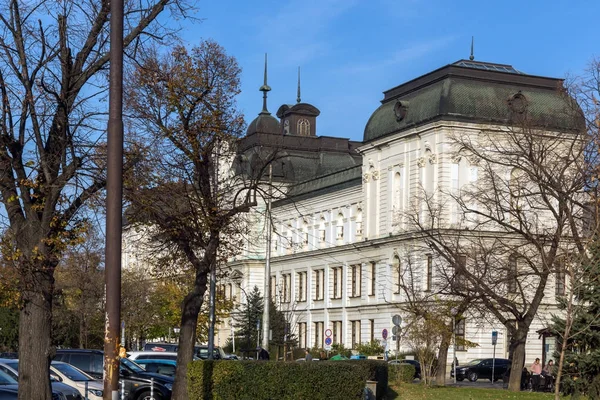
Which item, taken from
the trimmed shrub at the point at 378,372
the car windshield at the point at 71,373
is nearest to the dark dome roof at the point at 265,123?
the trimmed shrub at the point at 378,372

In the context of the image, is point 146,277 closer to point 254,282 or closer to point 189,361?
point 254,282

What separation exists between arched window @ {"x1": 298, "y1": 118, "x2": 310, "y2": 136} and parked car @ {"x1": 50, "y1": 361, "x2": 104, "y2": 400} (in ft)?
264

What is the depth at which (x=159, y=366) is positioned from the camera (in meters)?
38.1

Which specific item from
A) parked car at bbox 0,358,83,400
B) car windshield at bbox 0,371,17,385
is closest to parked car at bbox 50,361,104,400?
parked car at bbox 0,358,83,400

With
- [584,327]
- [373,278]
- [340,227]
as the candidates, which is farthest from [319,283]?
[584,327]

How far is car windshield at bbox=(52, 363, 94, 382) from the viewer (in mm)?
30219

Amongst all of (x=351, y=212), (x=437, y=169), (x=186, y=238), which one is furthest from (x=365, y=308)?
(x=186, y=238)

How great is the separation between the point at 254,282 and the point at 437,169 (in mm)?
37662

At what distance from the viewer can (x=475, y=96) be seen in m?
72.4

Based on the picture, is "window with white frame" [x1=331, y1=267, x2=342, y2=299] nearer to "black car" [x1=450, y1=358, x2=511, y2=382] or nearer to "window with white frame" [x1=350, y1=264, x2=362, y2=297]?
"window with white frame" [x1=350, y1=264, x2=362, y2=297]

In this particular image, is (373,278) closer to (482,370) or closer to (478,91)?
(478,91)

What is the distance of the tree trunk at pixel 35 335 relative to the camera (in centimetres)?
1997

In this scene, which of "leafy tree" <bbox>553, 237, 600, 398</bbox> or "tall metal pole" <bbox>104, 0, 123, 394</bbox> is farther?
"leafy tree" <bbox>553, 237, 600, 398</bbox>

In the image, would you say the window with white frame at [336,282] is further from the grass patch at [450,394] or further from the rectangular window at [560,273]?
the rectangular window at [560,273]
